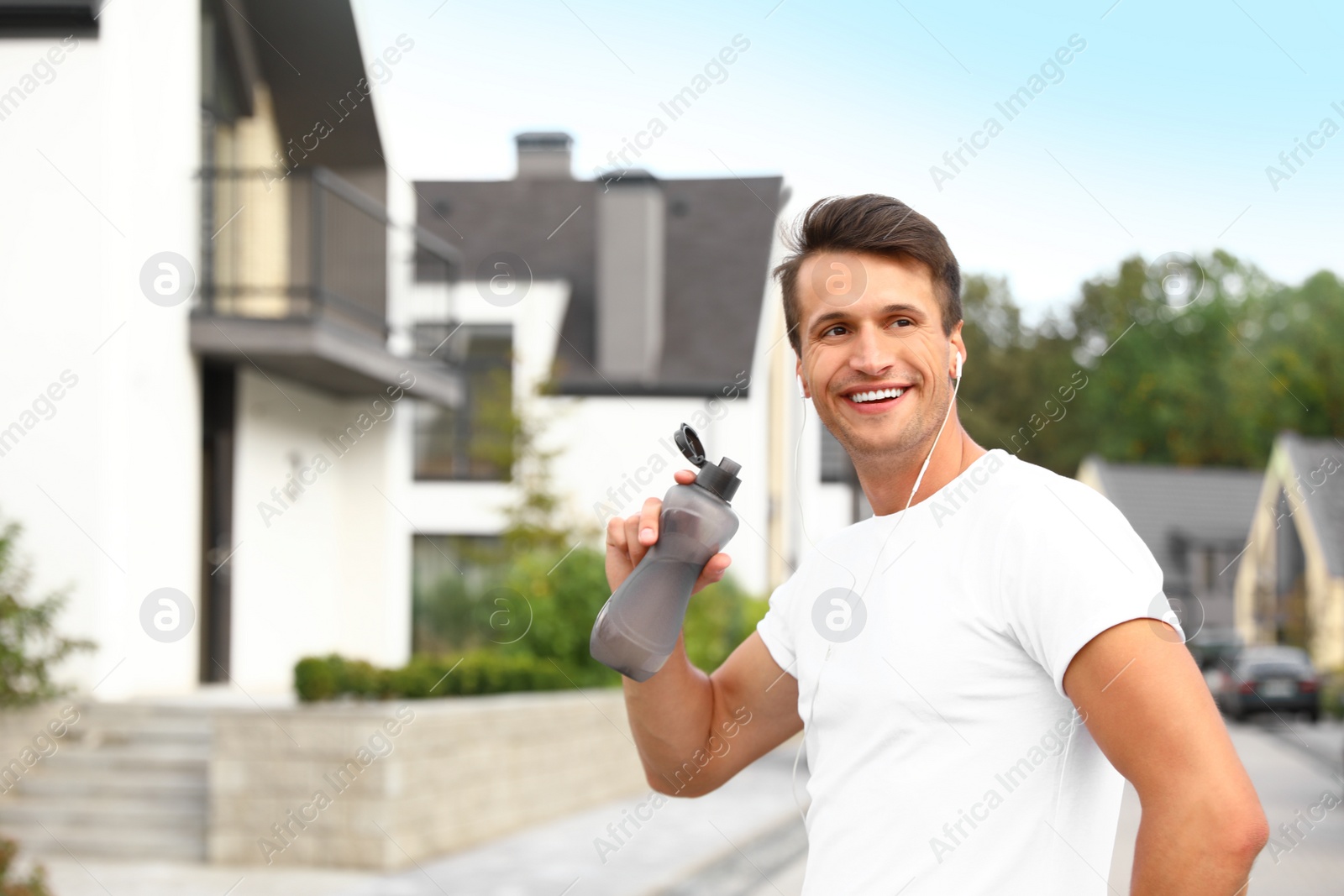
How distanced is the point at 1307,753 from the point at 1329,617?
20993 mm

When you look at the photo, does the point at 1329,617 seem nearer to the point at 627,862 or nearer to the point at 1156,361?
the point at 1156,361

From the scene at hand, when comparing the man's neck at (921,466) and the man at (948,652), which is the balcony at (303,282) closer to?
the man at (948,652)

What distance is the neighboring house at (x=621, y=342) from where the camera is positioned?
24.0 metres

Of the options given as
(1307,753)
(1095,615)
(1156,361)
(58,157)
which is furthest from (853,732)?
(1156,361)

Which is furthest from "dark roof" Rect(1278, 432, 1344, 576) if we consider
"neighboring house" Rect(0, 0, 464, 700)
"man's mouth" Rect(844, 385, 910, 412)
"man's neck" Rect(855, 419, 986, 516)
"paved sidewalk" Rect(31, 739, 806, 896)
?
"man's mouth" Rect(844, 385, 910, 412)

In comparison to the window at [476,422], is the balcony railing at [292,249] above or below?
above

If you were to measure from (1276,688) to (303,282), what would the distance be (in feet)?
72.4

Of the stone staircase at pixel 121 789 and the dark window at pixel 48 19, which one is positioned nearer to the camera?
the stone staircase at pixel 121 789

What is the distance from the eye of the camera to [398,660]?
16406 mm

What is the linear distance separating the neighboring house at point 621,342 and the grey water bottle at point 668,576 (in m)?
19.9

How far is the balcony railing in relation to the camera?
1276cm

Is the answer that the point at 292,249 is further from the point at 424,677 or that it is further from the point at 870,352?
the point at 870,352

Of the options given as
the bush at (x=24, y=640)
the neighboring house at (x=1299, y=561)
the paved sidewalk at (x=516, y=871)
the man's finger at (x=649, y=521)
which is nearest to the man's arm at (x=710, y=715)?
the man's finger at (x=649, y=521)

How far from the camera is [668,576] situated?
6.76ft
